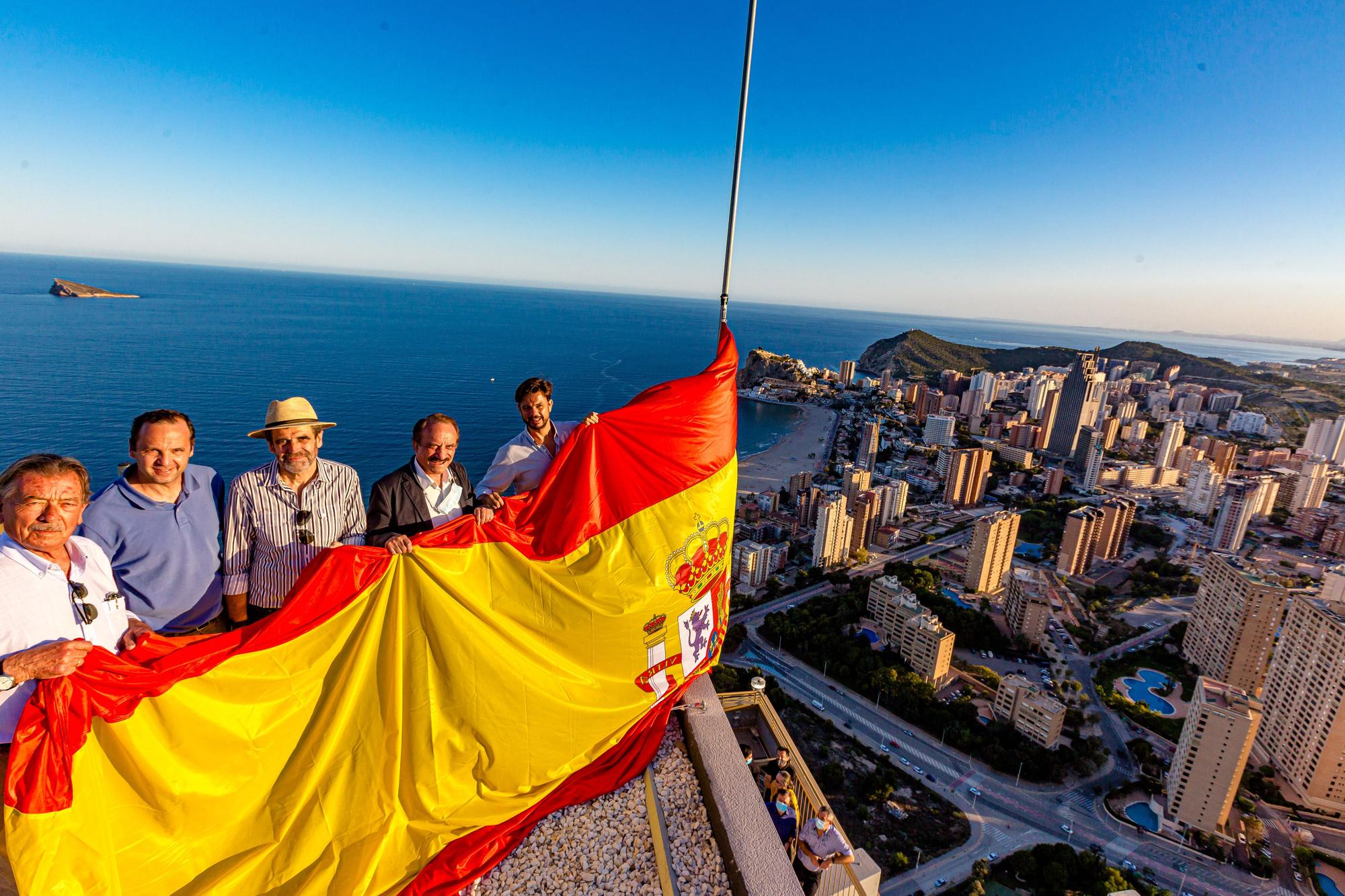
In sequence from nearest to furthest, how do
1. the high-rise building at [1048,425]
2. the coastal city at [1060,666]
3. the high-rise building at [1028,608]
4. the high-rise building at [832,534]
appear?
1. the coastal city at [1060,666]
2. the high-rise building at [1028,608]
3. the high-rise building at [832,534]
4. the high-rise building at [1048,425]

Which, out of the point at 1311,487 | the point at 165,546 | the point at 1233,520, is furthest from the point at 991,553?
the point at 165,546

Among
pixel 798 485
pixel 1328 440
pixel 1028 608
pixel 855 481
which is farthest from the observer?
pixel 1328 440

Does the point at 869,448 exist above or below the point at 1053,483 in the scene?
above

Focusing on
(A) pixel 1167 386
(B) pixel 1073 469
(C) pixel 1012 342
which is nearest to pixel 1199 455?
(B) pixel 1073 469

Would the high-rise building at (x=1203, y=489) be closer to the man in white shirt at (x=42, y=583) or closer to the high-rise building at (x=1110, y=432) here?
the high-rise building at (x=1110, y=432)

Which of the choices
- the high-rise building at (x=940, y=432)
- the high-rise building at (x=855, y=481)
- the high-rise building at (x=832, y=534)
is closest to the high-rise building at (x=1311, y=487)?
the high-rise building at (x=940, y=432)

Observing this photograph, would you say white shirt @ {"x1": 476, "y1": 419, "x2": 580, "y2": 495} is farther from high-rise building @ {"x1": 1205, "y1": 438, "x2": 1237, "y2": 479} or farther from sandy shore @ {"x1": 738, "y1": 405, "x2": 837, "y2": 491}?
high-rise building @ {"x1": 1205, "y1": 438, "x2": 1237, "y2": 479}

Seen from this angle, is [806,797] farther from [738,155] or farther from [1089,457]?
[1089,457]
